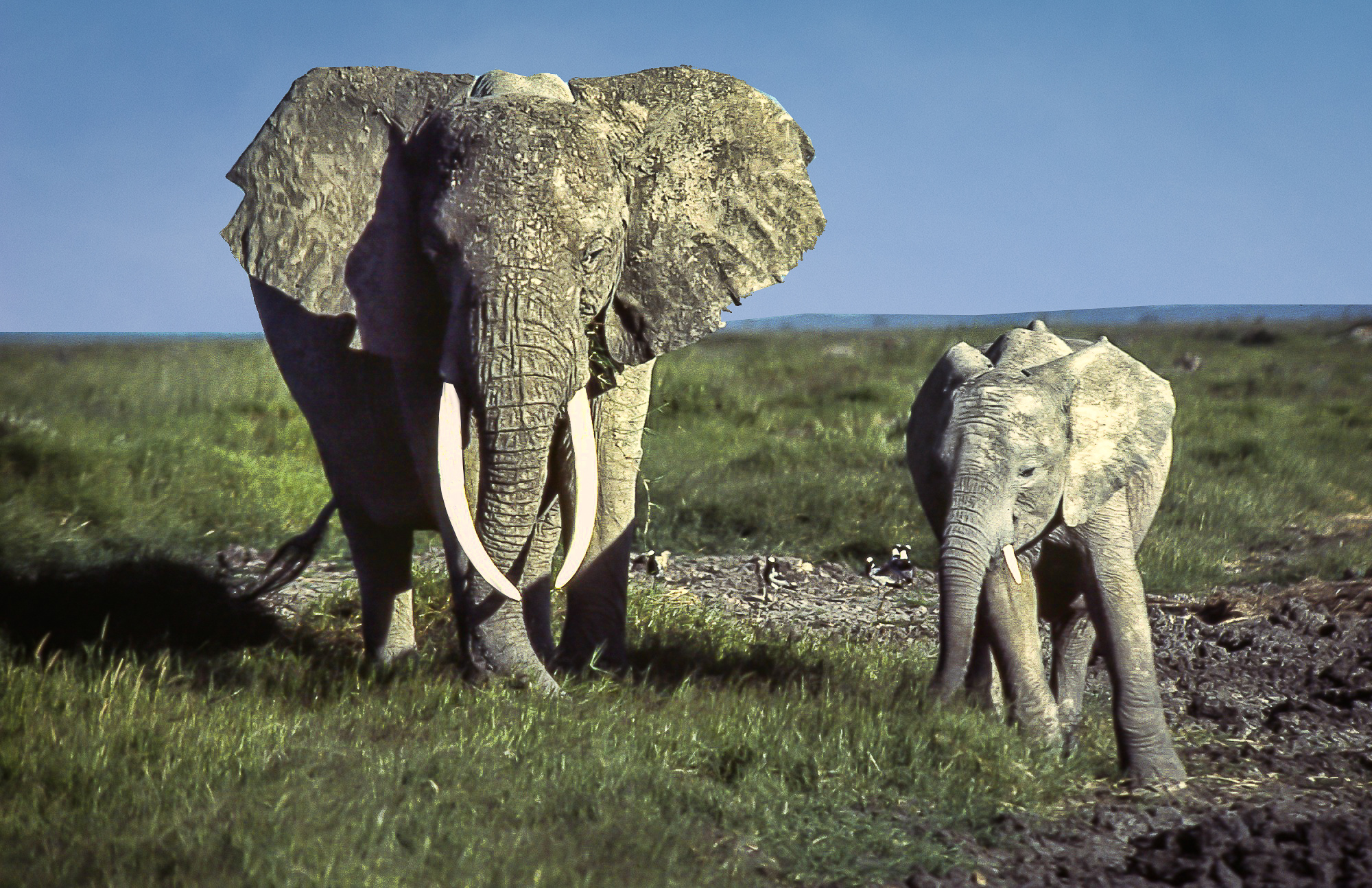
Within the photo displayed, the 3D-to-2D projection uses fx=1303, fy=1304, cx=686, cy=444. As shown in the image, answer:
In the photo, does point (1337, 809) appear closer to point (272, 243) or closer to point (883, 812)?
point (883, 812)

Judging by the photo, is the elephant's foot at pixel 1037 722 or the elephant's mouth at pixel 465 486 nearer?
the elephant's mouth at pixel 465 486

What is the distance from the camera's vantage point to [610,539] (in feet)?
17.7

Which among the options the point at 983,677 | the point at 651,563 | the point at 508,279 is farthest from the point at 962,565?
the point at 651,563

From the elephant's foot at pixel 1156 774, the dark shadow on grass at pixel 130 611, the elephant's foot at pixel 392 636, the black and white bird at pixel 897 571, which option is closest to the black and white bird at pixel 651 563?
the black and white bird at pixel 897 571

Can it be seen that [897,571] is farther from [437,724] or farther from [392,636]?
[437,724]

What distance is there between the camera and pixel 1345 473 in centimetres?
1505

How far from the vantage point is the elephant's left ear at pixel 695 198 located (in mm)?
5066

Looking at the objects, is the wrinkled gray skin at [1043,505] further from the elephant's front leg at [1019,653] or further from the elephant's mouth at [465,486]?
the elephant's mouth at [465,486]

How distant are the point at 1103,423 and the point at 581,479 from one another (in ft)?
6.80

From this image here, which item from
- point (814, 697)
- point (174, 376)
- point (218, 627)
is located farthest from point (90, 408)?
point (814, 697)

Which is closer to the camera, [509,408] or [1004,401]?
[509,408]

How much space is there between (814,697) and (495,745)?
153 cm

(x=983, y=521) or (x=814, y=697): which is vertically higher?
(x=983, y=521)

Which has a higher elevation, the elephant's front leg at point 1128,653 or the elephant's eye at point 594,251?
the elephant's eye at point 594,251
